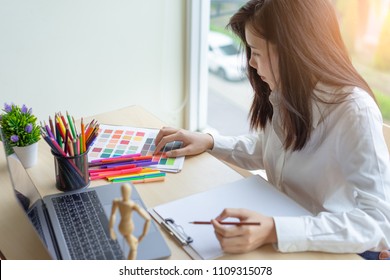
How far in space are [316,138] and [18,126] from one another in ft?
2.36

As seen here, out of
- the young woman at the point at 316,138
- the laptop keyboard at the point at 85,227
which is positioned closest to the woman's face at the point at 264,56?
the young woman at the point at 316,138

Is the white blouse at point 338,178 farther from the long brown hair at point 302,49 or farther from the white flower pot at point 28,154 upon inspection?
the white flower pot at point 28,154

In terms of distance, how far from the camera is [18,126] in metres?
1.14

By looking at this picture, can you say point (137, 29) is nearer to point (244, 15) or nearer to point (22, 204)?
point (244, 15)

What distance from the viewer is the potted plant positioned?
113 cm

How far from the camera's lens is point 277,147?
1240 millimetres

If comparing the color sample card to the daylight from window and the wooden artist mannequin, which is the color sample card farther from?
the wooden artist mannequin

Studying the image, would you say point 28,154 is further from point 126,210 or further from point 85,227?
point 126,210

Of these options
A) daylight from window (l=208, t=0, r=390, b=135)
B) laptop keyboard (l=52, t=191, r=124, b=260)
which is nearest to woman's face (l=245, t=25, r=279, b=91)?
daylight from window (l=208, t=0, r=390, b=135)

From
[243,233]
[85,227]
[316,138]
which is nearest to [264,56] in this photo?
[316,138]

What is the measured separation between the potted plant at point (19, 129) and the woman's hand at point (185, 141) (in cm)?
32

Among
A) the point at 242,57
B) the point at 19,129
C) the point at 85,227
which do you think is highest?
the point at 242,57

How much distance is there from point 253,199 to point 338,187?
0.20 meters

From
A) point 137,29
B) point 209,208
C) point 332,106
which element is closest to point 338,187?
point 332,106
